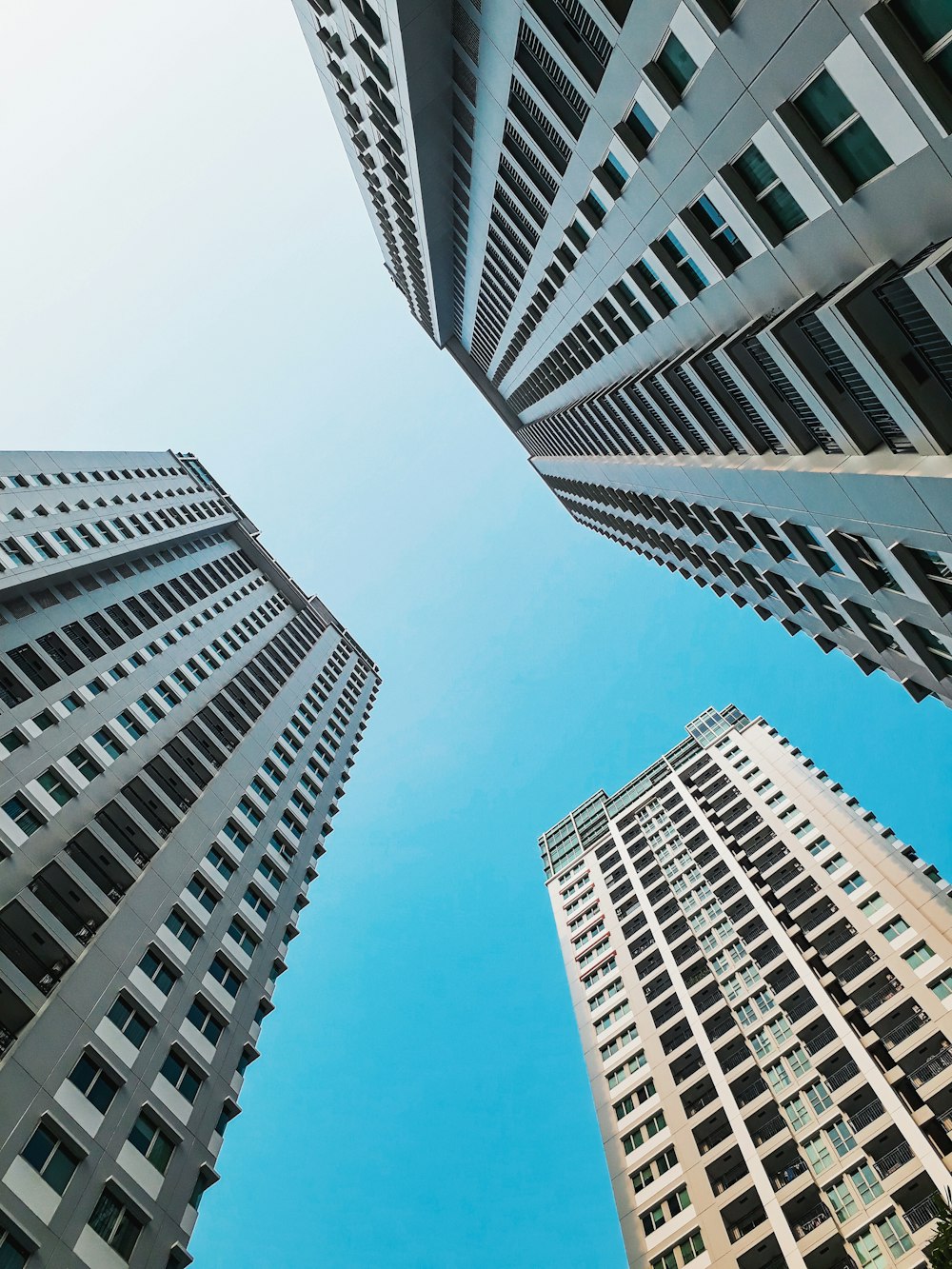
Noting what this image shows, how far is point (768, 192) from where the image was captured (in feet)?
52.9

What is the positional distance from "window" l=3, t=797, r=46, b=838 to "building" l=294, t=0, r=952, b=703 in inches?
1084

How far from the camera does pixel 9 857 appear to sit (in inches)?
983

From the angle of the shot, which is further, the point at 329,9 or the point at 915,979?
the point at 915,979

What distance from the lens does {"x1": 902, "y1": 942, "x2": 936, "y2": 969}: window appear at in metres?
41.4

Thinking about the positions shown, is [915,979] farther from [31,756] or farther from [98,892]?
[31,756]

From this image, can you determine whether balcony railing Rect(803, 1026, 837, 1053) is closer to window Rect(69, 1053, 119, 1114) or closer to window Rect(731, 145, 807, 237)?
window Rect(69, 1053, 119, 1114)

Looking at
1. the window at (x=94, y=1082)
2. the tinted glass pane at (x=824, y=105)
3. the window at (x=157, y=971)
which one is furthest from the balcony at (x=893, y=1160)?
the tinted glass pane at (x=824, y=105)

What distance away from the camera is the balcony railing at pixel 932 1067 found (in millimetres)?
36031

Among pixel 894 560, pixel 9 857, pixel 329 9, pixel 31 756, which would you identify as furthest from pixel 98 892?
pixel 329 9

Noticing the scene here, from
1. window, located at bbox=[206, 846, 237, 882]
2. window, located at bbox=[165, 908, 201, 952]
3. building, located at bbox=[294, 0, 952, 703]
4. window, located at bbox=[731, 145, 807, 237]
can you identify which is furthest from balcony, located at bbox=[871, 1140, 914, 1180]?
window, located at bbox=[731, 145, 807, 237]

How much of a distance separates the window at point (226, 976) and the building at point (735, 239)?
2721 centimetres

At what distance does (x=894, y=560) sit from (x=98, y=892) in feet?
92.4

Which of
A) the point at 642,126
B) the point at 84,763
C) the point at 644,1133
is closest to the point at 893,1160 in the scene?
the point at 644,1133

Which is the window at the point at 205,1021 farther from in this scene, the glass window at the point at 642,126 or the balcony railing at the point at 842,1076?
the glass window at the point at 642,126
